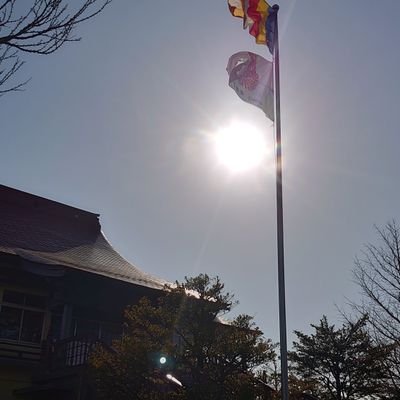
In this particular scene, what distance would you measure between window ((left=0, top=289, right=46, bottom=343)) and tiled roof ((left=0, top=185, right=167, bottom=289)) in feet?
4.45

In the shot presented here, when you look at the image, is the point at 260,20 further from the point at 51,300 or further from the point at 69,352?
the point at 51,300

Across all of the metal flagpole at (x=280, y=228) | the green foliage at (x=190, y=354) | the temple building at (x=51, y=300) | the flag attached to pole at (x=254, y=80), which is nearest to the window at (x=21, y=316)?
the temple building at (x=51, y=300)

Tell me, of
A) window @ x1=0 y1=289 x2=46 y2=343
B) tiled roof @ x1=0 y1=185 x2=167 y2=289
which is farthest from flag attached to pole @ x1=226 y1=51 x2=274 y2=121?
window @ x1=0 y1=289 x2=46 y2=343

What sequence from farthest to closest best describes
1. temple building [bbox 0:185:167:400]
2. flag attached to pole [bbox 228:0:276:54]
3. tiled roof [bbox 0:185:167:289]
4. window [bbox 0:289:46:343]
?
1. tiled roof [bbox 0:185:167:289]
2. window [bbox 0:289:46:343]
3. temple building [bbox 0:185:167:400]
4. flag attached to pole [bbox 228:0:276:54]

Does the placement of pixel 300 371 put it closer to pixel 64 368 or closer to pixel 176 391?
pixel 64 368

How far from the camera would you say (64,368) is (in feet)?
49.2

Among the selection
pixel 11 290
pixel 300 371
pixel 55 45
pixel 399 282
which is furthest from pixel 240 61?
pixel 300 371

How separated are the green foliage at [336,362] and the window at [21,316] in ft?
33.3

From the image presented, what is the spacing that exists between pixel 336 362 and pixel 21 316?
13407 mm

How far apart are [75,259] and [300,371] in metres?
12.0

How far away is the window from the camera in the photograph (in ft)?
55.8

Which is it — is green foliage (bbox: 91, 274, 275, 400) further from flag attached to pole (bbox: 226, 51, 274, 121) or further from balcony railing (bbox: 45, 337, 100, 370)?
flag attached to pole (bbox: 226, 51, 274, 121)

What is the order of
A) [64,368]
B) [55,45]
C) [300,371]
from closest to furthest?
[55,45] → [64,368] → [300,371]

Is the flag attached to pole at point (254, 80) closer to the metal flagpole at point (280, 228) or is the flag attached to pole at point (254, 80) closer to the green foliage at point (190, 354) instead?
the metal flagpole at point (280, 228)
